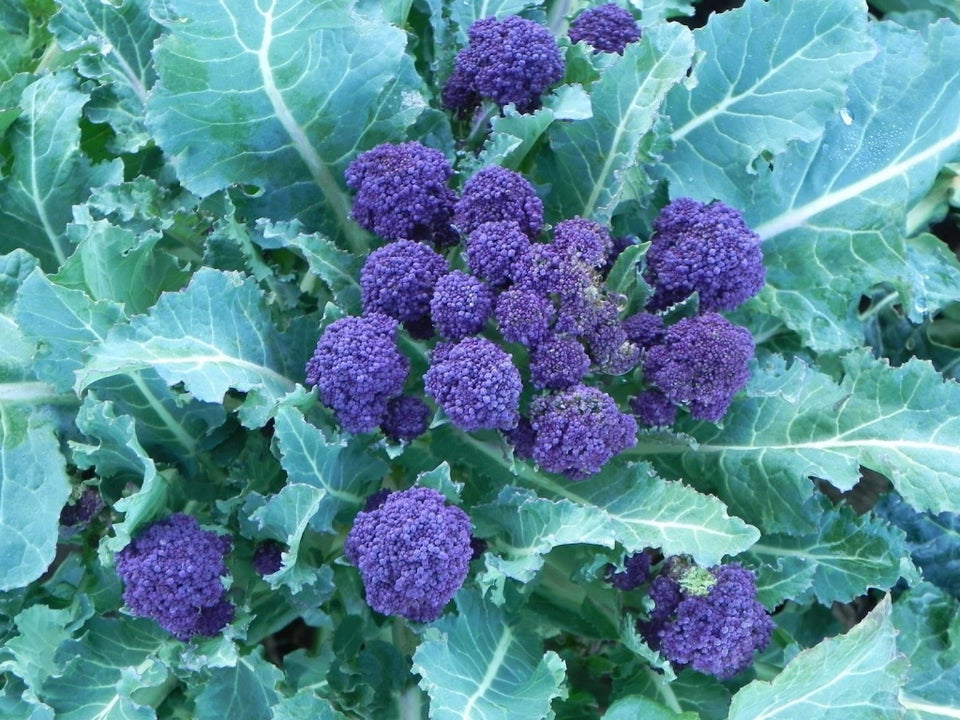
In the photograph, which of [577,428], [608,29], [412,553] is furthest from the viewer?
[608,29]

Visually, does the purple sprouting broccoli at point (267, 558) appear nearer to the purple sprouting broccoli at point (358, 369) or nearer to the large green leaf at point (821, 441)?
the purple sprouting broccoli at point (358, 369)

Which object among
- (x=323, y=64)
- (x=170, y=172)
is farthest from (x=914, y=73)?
(x=170, y=172)

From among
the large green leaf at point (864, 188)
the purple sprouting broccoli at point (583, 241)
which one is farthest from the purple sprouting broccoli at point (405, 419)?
the large green leaf at point (864, 188)

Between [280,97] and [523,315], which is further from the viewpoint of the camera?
[280,97]

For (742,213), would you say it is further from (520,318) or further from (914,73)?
(520,318)

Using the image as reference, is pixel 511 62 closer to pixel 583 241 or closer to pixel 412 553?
pixel 583 241

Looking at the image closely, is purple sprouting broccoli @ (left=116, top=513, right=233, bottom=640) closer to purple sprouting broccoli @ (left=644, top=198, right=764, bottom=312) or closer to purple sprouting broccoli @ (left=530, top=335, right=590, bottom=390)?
purple sprouting broccoli @ (left=530, top=335, right=590, bottom=390)

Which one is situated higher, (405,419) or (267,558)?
(405,419)

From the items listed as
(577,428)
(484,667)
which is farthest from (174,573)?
(577,428)
